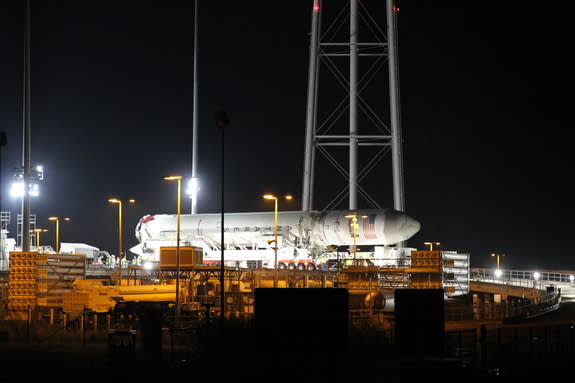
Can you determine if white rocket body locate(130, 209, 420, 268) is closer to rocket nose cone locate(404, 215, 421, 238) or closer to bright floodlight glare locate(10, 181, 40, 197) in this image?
rocket nose cone locate(404, 215, 421, 238)

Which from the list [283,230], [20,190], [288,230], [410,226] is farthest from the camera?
[20,190]

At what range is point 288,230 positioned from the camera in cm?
7094

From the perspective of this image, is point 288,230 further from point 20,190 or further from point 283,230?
point 20,190

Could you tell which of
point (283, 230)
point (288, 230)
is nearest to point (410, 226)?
point (288, 230)

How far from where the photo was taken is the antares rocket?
219ft

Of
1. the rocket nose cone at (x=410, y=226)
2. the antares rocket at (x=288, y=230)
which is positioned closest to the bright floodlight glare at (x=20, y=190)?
the antares rocket at (x=288, y=230)

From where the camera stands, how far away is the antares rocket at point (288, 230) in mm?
66812

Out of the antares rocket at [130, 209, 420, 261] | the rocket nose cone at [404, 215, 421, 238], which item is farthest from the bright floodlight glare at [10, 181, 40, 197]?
the rocket nose cone at [404, 215, 421, 238]

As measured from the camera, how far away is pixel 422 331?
15.2 m

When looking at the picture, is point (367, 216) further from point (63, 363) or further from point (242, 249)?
point (63, 363)

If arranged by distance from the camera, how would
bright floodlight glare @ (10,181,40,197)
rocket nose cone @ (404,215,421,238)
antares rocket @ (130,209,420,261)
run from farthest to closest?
bright floodlight glare @ (10,181,40,197) < antares rocket @ (130,209,420,261) < rocket nose cone @ (404,215,421,238)

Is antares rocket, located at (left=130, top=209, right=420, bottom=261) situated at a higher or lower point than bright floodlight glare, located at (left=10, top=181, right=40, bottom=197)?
lower

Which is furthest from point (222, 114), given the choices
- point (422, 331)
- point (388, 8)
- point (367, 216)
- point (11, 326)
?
point (388, 8)

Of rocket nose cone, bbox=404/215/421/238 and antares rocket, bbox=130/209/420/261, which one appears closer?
rocket nose cone, bbox=404/215/421/238
